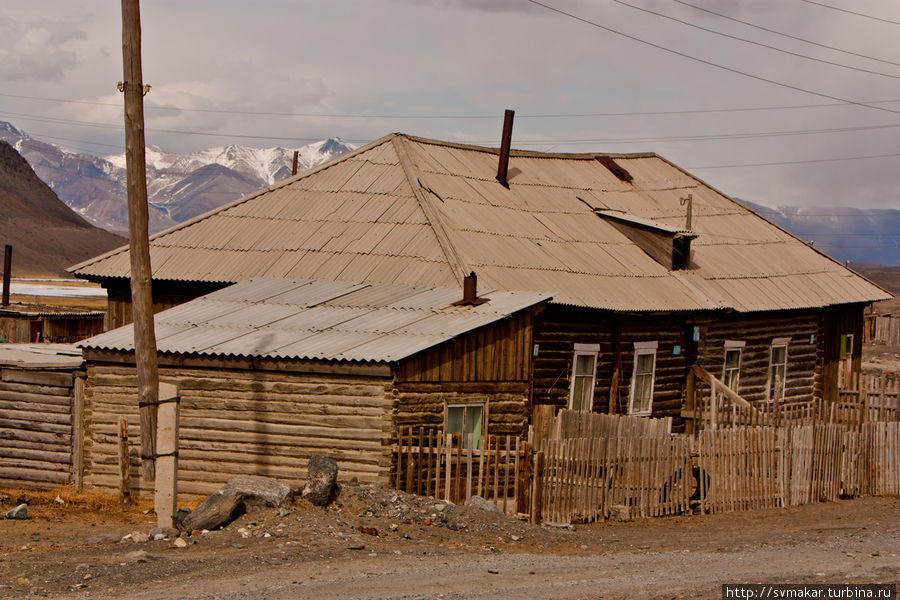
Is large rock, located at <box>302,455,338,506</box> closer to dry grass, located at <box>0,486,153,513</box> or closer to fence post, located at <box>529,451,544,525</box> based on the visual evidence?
fence post, located at <box>529,451,544,525</box>

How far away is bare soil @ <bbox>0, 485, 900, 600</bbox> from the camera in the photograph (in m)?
11.5

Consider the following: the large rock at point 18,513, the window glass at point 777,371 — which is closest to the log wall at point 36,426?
the large rock at point 18,513

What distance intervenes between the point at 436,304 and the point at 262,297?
403 cm

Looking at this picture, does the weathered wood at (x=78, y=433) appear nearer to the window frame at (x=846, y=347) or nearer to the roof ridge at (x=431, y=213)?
the roof ridge at (x=431, y=213)

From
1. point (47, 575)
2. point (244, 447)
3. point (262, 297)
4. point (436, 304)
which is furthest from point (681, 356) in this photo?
point (47, 575)

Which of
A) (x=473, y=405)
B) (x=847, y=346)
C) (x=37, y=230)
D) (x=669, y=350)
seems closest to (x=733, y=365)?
(x=669, y=350)

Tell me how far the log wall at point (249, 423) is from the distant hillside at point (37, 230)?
11932cm

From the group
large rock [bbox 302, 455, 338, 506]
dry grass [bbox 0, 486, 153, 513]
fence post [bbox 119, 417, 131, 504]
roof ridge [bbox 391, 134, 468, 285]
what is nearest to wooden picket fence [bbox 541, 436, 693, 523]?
large rock [bbox 302, 455, 338, 506]

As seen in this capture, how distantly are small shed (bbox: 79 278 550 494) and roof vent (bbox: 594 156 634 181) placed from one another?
15174mm

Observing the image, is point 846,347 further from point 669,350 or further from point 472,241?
point 472,241

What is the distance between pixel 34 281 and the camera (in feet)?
394

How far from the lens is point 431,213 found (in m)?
25.0

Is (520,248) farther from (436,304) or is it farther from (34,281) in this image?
(34,281)

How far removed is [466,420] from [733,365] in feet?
39.7
